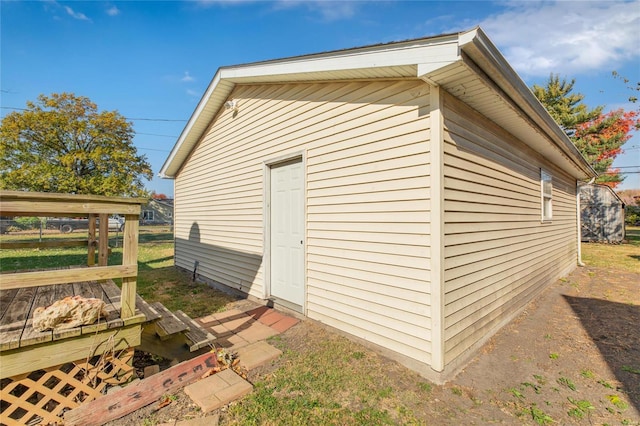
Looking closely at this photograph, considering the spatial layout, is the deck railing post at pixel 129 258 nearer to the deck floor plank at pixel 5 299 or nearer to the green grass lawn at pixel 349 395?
the green grass lawn at pixel 349 395

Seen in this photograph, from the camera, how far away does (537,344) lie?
3471 mm

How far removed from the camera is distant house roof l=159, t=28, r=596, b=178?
2334mm

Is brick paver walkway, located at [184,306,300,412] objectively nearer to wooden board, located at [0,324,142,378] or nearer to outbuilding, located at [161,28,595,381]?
outbuilding, located at [161,28,595,381]

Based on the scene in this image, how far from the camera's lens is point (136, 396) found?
2.23 meters

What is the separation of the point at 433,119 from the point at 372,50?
0.96 metres

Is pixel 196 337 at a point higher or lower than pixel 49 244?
lower

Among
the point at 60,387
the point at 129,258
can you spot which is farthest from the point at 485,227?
the point at 60,387

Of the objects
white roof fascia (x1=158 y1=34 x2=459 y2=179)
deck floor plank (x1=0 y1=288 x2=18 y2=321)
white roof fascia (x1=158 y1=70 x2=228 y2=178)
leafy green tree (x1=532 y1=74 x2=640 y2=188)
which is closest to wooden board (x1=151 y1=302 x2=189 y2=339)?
deck floor plank (x1=0 y1=288 x2=18 y2=321)

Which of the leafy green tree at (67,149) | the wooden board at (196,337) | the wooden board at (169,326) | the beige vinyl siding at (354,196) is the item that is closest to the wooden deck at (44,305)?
the wooden board at (169,326)

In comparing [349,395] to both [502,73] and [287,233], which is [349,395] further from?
[502,73]

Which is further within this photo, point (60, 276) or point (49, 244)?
point (49, 244)

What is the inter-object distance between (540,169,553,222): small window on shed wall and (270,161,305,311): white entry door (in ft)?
16.3

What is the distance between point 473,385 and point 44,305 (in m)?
4.18

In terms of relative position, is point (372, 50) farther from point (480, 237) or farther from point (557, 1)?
point (557, 1)
